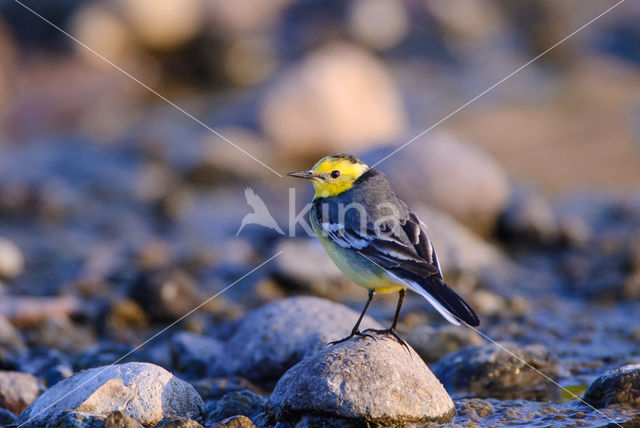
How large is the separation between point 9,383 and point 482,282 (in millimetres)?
5771

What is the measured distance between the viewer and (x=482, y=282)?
33.6 ft

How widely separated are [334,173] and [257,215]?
6.72 meters

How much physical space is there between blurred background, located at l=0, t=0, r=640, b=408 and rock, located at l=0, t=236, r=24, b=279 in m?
0.06

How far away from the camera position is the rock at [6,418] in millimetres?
6249

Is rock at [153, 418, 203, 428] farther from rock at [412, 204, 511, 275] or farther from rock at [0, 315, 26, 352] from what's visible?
rock at [412, 204, 511, 275]

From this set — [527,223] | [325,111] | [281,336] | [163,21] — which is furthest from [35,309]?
[163,21]

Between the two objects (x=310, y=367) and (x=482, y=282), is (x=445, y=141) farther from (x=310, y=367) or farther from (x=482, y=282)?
(x=310, y=367)

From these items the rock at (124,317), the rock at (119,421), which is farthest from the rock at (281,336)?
the rock at (124,317)

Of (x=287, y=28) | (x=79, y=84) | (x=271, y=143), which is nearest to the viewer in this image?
(x=271, y=143)

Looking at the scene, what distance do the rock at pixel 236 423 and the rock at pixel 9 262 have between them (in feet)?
19.9

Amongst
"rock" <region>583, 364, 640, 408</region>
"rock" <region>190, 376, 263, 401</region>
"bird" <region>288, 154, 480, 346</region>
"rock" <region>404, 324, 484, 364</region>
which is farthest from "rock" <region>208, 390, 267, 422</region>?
"rock" <region>583, 364, 640, 408</region>

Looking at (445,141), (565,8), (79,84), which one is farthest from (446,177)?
(565,8)

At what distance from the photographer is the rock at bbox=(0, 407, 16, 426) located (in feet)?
20.5

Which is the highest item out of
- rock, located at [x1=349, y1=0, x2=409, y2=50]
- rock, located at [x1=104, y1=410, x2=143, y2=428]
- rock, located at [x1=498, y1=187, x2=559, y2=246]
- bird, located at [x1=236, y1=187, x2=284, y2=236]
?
rock, located at [x1=349, y1=0, x2=409, y2=50]
